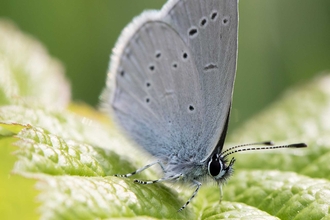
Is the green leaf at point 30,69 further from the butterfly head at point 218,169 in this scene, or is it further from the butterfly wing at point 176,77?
the butterfly head at point 218,169

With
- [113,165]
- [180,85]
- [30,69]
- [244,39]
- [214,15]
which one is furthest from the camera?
[244,39]

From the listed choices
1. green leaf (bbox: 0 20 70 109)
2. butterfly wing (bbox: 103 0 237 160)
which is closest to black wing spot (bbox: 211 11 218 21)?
butterfly wing (bbox: 103 0 237 160)

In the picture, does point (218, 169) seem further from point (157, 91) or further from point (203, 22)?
point (203, 22)

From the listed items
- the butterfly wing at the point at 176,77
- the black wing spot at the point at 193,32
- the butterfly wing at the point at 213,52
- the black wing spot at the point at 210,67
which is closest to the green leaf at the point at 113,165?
the butterfly wing at the point at 176,77

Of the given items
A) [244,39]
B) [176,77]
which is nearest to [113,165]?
[176,77]

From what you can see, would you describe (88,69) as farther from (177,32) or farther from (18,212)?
(18,212)

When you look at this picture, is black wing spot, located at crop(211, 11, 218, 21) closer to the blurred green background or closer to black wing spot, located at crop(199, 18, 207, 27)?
black wing spot, located at crop(199, 18, 207, 27)
